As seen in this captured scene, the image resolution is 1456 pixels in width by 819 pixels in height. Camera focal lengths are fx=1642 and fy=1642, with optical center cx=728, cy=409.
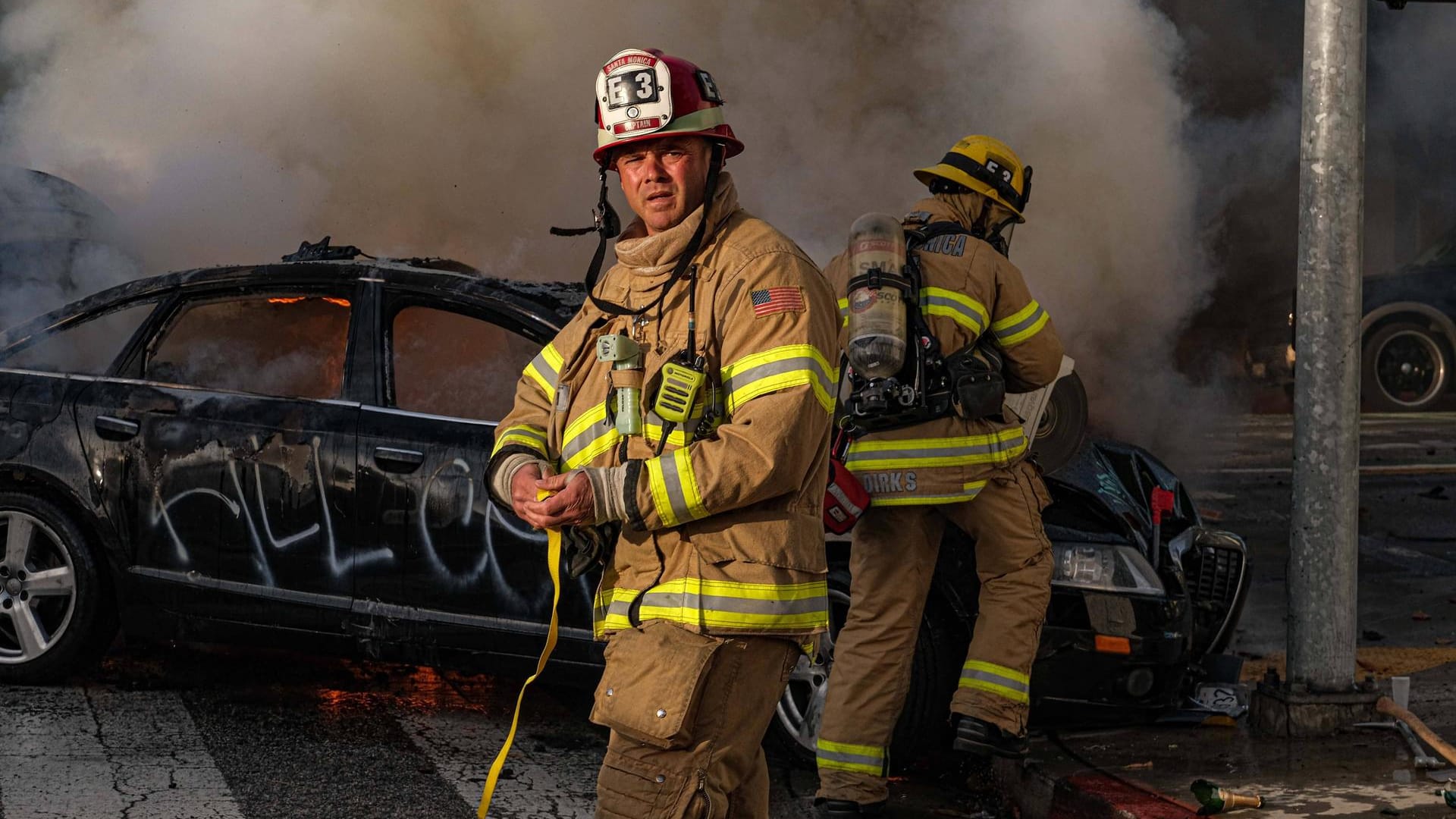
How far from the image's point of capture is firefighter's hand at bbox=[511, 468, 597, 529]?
276 centimetres

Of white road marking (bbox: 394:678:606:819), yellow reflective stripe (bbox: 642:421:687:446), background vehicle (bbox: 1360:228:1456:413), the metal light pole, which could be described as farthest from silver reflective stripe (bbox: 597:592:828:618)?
background vehicle (bbox: 1360:228:1456:413)

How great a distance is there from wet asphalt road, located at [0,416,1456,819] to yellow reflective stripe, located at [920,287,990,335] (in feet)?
4.45

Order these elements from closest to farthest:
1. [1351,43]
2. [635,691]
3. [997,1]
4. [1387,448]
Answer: [635,691] → [1351,43] → [997,1] → [1387,448]

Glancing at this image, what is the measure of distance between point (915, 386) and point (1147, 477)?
1.65 meters

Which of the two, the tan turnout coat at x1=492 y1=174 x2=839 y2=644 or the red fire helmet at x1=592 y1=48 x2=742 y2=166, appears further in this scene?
the red fire helmet at x1=592 y1=48 x2=742 y2=166

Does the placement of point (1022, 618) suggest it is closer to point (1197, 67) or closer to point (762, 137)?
point (762, 137)

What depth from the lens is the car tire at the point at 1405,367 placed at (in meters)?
13.2

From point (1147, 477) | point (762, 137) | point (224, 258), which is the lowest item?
point (1147, 477)

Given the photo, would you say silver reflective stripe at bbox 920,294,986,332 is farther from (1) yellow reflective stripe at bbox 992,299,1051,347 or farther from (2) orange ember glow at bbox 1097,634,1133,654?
(2) orange ember glow at bbox 1097,634,1133,654

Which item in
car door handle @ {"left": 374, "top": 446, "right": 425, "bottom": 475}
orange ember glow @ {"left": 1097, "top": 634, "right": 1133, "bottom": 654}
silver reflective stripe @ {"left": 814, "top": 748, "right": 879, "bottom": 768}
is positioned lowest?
silver reflective stripe @ {"left": 814, "top": 748, "right": 879, "bottom": 768}

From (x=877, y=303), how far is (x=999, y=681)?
1.08 meters

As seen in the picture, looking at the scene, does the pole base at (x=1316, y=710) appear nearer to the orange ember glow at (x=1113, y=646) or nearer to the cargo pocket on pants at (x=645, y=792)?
the orange ember glow at (x=1113, y=646)

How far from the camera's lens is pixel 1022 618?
14.6 feet

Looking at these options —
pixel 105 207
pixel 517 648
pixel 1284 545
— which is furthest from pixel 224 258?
pixel 1284 545
